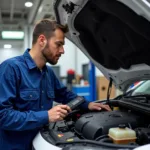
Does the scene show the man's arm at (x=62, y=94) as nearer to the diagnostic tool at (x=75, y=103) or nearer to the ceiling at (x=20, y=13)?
the diagnostic tool at (x=75, y=103)

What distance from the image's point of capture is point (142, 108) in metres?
1.92

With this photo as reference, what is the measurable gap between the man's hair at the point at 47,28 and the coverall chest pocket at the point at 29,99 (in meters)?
0.41

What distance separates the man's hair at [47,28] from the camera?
2.00 meters

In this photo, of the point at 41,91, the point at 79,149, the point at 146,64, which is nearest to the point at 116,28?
the point at 146,64

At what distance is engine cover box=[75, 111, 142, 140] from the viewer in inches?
65.9

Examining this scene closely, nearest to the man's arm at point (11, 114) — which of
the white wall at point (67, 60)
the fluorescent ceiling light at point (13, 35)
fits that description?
the fluorescent ceiling light at point (13, 35)

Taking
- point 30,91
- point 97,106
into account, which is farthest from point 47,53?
point 97,106

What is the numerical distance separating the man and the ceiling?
5825mm

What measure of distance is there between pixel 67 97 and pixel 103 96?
16.6 ft

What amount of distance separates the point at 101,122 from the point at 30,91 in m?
0.57

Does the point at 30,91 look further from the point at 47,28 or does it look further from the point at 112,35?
the point at 112,35

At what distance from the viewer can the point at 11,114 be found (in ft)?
5.70

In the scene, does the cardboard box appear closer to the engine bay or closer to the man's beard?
the engine bay

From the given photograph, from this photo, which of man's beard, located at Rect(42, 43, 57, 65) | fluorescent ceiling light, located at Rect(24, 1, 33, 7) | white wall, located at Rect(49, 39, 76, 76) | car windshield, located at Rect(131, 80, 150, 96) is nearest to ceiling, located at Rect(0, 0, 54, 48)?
fluorescent ceiling light, located at Rect(24, 1, 33, 7)
